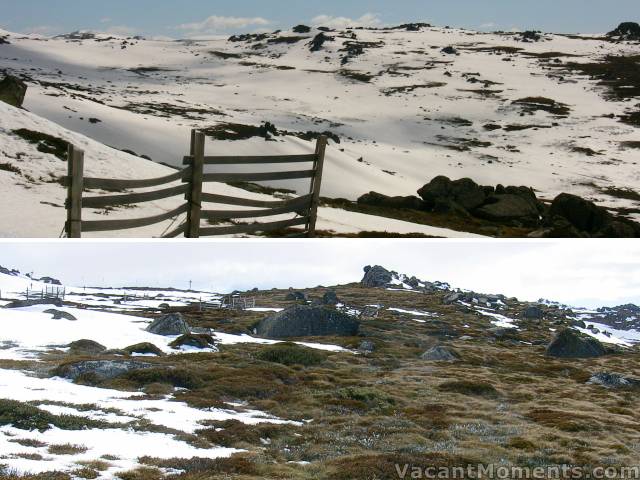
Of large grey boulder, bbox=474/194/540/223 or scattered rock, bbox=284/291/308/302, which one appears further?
scattered rock, bbox=284/291/308/302

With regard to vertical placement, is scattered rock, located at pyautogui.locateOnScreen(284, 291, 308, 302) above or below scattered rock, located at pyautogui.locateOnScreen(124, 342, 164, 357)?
below

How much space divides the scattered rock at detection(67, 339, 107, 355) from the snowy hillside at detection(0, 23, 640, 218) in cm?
1857

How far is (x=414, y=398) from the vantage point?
1109 inches

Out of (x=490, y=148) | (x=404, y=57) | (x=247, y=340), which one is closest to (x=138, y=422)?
(x=247, y=340)

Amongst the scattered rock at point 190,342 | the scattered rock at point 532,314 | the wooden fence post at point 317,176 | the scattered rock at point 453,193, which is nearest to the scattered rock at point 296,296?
the scattered rock at point 532,314

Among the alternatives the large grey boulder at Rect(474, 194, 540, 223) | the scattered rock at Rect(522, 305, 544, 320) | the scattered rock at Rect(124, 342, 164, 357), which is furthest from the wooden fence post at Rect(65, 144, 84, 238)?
the scattered rock at Rect(522, 305, 544, 320)

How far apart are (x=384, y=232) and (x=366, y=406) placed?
8377mm

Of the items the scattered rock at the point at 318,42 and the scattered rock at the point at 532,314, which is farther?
the scattered rock at the point at 318,42

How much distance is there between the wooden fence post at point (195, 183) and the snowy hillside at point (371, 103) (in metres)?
32.9

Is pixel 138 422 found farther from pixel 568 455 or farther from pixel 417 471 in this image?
pixel 568 455

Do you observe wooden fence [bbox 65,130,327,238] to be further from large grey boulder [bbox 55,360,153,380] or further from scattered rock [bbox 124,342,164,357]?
scattered rock [bbox 124,342,164,357]

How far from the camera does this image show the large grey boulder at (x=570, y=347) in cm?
5541

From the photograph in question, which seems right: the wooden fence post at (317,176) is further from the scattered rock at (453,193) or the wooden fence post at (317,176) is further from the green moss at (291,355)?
the scattered rock at (453,193)

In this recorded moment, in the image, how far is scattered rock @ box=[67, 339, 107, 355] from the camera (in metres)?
34.3
